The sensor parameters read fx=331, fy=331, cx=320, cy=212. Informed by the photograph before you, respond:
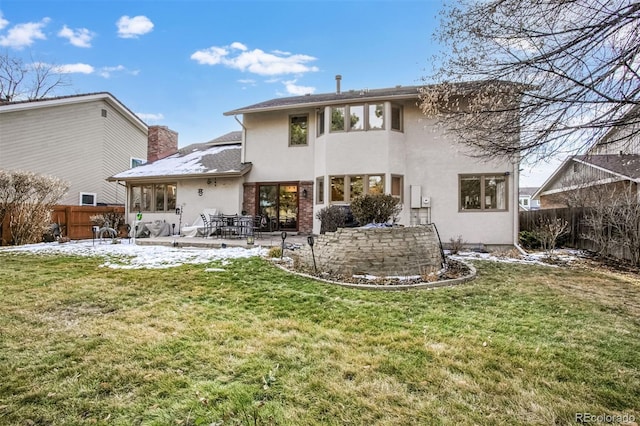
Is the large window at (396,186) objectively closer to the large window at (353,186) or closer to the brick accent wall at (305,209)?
the large window at (353,186)

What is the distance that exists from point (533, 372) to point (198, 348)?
3.14 m

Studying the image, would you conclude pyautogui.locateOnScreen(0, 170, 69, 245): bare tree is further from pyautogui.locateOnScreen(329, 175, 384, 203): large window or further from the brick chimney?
pyautogui.locateOnScreen(329, 175, 384, 203): large window

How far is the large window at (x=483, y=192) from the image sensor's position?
39.0 ft

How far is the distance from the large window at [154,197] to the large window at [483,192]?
40.7ft

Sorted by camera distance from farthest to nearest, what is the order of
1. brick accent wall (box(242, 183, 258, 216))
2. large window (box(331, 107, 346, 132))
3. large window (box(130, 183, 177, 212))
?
large window (box(130, 183, 177, 212)) < brick accent wall (box(242, 183, 258, 216)) < large window (box(331, 107, 346, 132))

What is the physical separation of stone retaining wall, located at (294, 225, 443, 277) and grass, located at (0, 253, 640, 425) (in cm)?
123

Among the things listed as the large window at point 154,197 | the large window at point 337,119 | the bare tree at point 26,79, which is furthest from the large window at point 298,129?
the bare tree at point 26,79

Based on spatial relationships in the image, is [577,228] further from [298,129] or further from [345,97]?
[298,129]

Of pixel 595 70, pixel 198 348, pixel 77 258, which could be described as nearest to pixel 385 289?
pixel 198 348

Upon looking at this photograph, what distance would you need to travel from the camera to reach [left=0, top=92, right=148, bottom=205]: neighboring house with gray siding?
14852 millimetres

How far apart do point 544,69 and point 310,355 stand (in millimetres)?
4400

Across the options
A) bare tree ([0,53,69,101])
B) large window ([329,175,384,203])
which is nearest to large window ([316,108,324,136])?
large window ([329,175,384,203])

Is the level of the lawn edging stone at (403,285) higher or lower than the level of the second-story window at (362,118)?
lower

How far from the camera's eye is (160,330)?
3.82 metres
